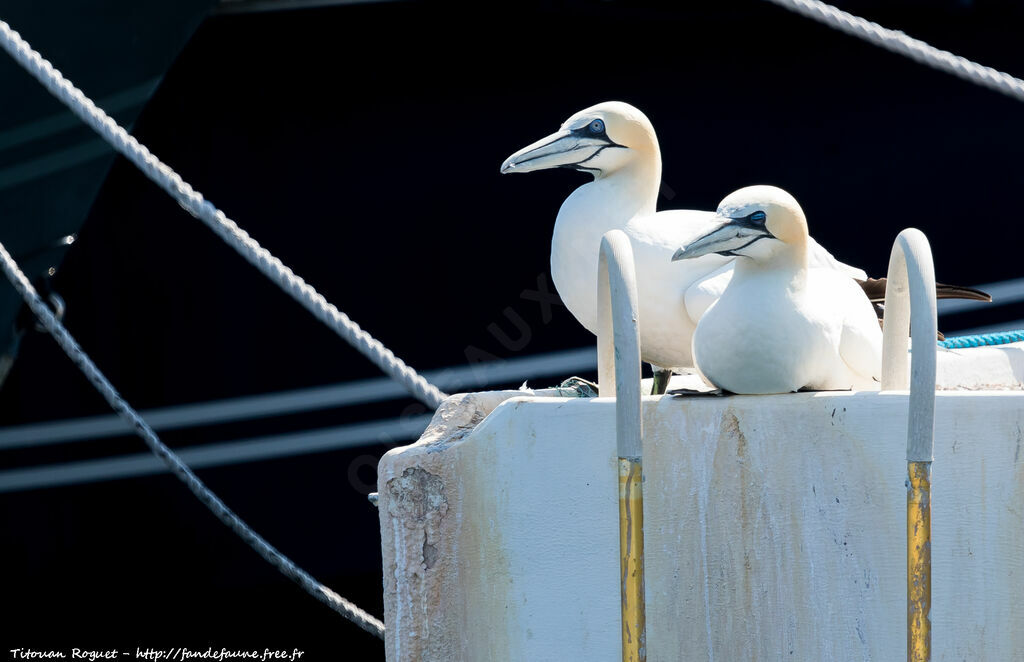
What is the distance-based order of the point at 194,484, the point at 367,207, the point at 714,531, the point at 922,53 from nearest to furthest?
the point at 714,531 < the point at 922,53 < the point at 194,484 < the point at 367,207

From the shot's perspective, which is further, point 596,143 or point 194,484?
point 194,484

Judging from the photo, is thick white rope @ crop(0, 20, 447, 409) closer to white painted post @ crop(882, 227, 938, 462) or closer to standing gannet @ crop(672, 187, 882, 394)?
standing gannet @ crop(672, 187, 882, 394)

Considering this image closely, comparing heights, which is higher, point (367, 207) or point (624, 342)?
point (367, 207)

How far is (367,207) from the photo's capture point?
5.20 metres

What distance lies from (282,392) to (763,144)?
7.58ft

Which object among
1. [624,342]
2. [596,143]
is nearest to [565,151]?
[596,143]

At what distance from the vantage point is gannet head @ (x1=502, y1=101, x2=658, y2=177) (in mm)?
2596

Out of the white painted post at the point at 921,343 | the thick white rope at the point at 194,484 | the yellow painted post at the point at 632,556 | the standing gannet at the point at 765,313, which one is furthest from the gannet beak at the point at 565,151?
the thick white rope at the point at 194,484

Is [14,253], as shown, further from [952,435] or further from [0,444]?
[952,435]

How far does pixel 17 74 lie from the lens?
14.1 ft

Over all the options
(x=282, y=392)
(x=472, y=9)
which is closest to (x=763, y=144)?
(x=472, y=9)

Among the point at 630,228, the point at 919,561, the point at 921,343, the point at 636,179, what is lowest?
the point at 919,561

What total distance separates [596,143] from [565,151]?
0.07 m

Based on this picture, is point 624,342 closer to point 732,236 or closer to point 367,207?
point 732,236
